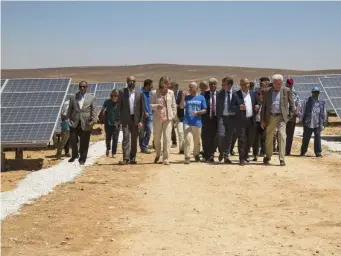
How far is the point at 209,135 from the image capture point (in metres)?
12.8

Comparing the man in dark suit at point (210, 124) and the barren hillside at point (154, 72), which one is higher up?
the barren hillside at point (154, 72)

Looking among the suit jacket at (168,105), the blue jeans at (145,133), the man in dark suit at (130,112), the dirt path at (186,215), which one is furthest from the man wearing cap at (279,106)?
the blue jeans at (145,133)

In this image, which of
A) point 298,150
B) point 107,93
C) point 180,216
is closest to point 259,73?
point 107,93

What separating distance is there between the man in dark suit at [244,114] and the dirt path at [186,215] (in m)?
0.91

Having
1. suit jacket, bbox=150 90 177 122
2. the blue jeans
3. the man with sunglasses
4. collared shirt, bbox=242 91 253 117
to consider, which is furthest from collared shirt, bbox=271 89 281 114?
the blue jeans

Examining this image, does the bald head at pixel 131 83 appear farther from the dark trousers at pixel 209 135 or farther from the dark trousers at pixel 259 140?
the dark trousers at pixel 259 140

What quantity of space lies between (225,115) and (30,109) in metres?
5.50

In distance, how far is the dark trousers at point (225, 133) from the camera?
1228 centimetres

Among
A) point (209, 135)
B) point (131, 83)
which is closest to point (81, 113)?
point (131, 83)

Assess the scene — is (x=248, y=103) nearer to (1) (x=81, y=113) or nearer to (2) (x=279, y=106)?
(2) (x=279, y=106)

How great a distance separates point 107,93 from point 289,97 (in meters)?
16.8

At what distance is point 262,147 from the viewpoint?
13.8m

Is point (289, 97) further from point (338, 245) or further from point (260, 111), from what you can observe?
point (338, 245)

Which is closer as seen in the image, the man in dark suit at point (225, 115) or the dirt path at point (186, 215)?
the dirt path at point (186, 215)
